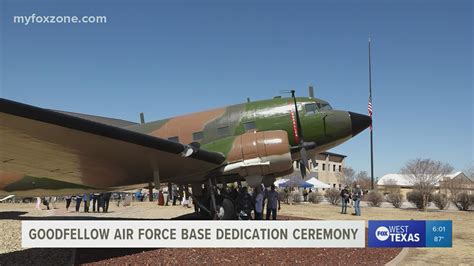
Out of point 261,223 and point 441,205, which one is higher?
point 261,223

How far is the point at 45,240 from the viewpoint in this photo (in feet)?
31.5

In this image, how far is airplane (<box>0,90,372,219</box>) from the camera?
27.1ft

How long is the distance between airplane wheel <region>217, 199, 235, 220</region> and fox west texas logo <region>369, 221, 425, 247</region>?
168 inches

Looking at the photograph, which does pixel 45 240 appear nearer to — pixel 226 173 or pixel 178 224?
pixel 178 224

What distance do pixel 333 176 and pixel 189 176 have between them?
285ft

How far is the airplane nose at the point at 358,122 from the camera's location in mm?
13508

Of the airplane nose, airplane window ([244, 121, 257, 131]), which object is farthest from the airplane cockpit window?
airplane window ([244, 121, 257, 131])

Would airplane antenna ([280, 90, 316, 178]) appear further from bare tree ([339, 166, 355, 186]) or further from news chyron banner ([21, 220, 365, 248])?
bare tree ([339, 166, 355, 186])

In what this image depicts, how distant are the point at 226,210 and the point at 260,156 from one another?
2004mm

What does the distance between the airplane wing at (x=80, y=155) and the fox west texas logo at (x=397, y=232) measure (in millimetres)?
4779

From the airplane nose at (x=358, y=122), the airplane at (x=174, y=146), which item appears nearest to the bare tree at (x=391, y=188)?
the airplane nose at (x=358, y=122)

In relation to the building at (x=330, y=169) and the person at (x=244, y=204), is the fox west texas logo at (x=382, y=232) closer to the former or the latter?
the person at (x=244, y=204)

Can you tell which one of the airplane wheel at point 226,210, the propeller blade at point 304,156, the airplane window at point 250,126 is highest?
the airplane window at point 250,126

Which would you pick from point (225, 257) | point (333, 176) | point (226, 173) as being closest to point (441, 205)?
point (226, 173)
